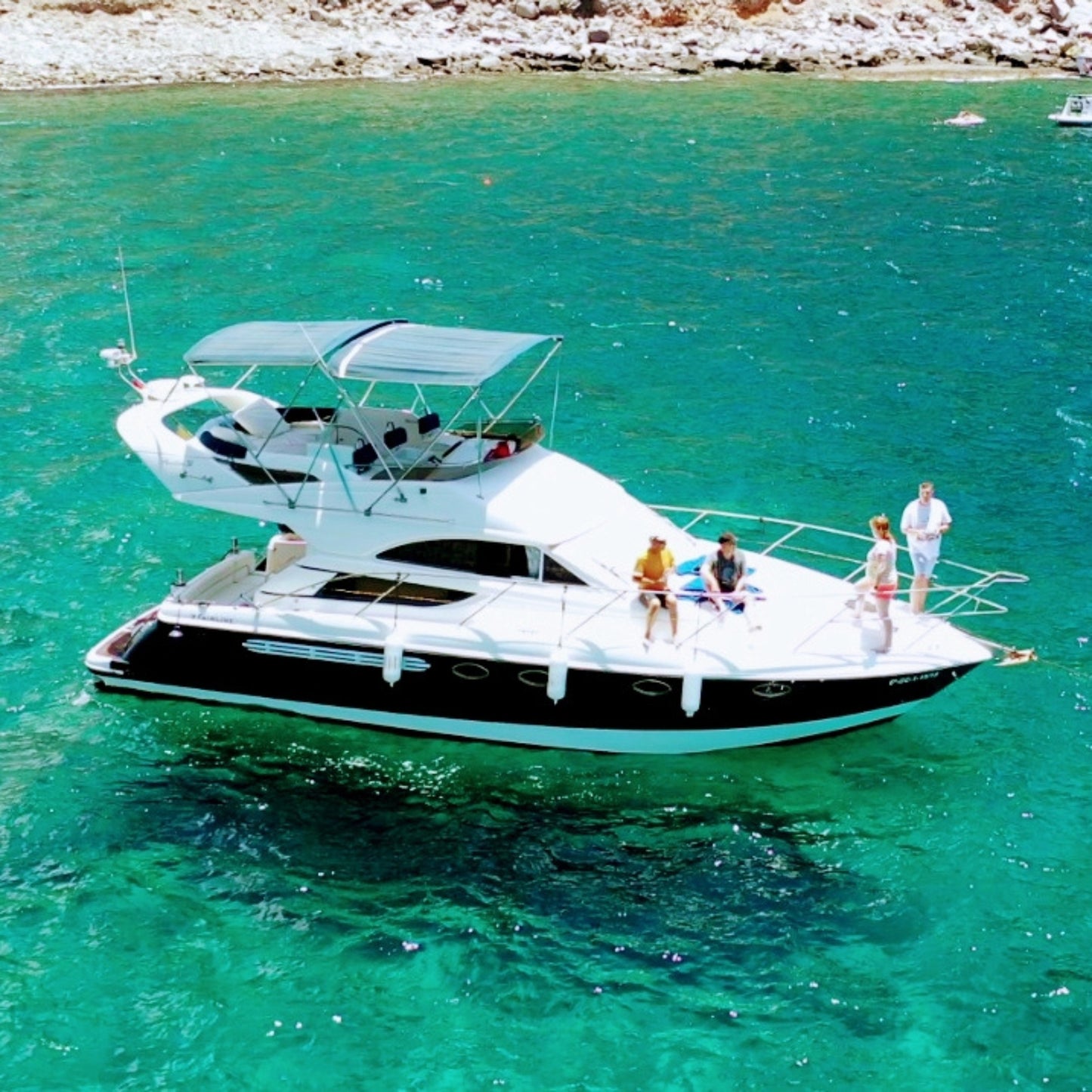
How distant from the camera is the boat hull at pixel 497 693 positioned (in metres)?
19.3

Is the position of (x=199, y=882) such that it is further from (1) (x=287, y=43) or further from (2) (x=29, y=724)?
(1) (x=287, y=43)

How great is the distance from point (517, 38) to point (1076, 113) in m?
27.8

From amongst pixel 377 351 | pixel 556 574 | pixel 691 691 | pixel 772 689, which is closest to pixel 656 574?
pixel 556 574

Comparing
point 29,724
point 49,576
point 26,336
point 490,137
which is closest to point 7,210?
point 26,336

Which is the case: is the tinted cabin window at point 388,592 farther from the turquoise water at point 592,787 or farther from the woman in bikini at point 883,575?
the woman in bikini at point 883,575

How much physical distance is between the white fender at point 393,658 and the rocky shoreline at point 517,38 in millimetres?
54418

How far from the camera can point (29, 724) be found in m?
21.1

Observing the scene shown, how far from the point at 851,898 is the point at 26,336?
88.3 feet

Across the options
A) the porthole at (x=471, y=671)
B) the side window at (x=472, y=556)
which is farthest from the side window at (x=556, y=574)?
the porthole at (x=471, y=671)

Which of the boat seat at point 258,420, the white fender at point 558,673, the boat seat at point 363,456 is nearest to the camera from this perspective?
the white fender at point 558,673

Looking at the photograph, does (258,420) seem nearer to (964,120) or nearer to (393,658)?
(393,658)

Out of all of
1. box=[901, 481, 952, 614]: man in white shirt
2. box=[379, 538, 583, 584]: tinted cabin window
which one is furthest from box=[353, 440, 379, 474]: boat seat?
box=[901, 481, 952, 614]: man in white shirt

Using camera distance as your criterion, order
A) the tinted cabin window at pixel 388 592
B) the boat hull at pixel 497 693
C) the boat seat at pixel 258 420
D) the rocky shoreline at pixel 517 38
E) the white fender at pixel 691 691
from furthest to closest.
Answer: the rocky shoreline at pixel 517 38 → the boat seat at pixel 258 420 → the tinted cabin window at pixel 388 592 → the boat hull at pixel 497 693 → the white fender at pixel 691 691

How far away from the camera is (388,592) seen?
66.8ft
